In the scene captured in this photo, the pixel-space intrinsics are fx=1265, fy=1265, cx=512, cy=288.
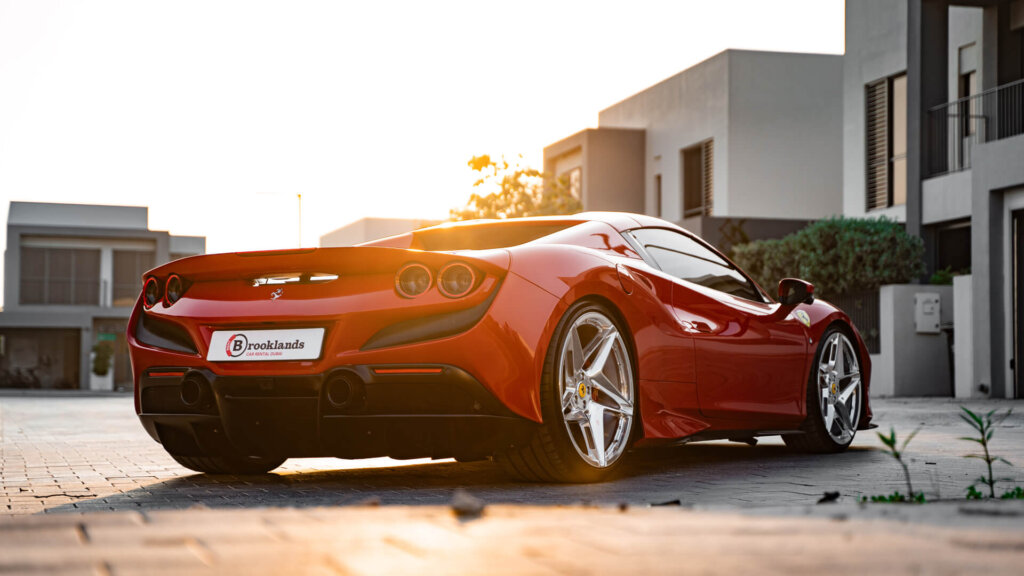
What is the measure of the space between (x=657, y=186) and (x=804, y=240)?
2219 cm

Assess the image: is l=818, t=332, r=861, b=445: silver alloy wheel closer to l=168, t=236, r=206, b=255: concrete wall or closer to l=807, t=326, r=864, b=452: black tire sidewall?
l=807, t=326, r=864, b=452: black tire sidewall

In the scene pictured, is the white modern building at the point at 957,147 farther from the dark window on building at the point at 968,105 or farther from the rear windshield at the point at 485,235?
the rear windshield at the point at 485,235

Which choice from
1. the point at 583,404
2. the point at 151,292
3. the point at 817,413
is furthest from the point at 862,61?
the point at 151,292

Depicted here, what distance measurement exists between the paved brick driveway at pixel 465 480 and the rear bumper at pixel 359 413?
21 cm

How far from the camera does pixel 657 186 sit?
42844 mm

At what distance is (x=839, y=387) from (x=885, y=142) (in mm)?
19769

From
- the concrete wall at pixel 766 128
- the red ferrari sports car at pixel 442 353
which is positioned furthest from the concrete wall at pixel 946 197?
the red ferrari sports car at pixel 442 353

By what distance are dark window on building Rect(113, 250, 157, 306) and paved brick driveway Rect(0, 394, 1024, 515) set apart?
5558 centimetres

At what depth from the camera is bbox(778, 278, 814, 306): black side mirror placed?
24.5ft

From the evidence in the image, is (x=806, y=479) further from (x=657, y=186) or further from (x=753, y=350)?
(x=657, y=186)

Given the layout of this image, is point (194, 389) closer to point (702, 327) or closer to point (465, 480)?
point (465, 480)

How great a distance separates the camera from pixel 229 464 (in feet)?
21.1

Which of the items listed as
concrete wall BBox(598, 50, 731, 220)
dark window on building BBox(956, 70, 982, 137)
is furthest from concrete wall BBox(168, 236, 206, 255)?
dark window on building BBox(956, 70, 982, 137)

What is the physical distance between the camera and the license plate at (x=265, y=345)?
5404 millimetres
